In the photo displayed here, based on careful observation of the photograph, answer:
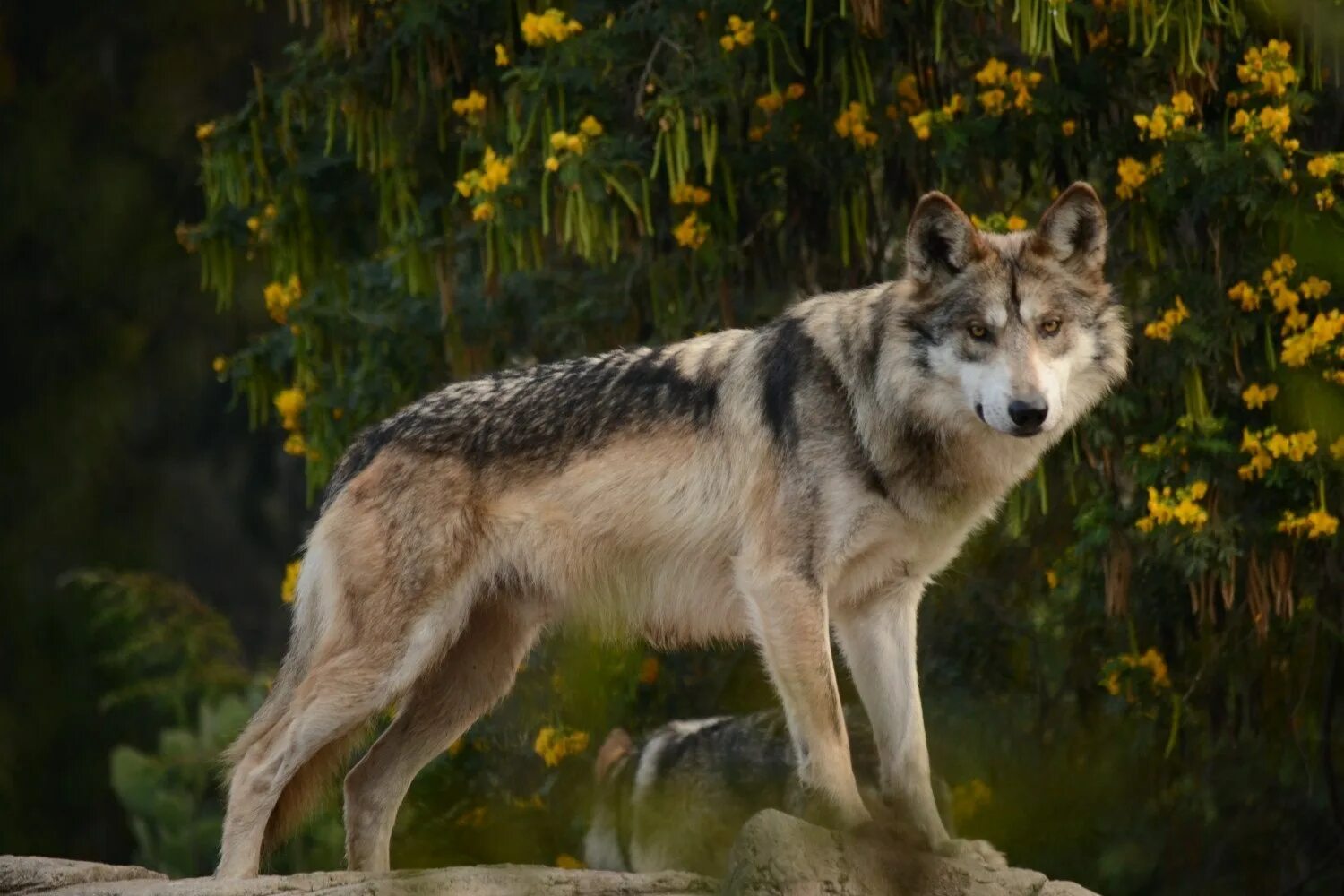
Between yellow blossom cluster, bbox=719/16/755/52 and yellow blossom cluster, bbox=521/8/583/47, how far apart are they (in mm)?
582

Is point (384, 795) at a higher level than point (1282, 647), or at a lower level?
higher

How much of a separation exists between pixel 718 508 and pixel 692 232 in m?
2.32

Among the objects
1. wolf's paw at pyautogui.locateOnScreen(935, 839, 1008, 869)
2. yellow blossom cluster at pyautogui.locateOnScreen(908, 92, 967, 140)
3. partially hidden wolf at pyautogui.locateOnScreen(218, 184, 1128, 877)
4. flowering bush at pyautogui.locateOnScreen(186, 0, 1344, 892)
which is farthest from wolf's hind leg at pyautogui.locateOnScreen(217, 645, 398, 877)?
yellow blossom cluster at pyautogui.locateOnScreen(908, 92, 967, 140)

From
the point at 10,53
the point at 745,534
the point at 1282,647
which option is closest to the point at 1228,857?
the point at 1282,647

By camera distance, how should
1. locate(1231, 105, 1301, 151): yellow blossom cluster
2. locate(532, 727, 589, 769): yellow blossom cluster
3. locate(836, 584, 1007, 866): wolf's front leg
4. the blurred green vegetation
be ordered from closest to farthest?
locate(836, 584, 1007, 866): wolf's front leg
locate(1231, 105, 1301, 151): yellow blossom cluster
the blurred green vegetation
locate(532, 727, 589, 769): yellow blossom cluster

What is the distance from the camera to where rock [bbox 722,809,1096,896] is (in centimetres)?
413

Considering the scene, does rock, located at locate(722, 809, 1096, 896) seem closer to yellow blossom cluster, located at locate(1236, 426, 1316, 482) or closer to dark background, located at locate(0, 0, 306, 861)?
dark background, located at locate(0, 0, 306, 861)

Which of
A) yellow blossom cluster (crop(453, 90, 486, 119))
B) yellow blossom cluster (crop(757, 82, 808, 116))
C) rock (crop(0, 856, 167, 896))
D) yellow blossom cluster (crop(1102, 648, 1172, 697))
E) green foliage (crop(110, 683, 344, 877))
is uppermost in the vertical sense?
yellow blossom cluster (crop(453, 90, 486, 119))

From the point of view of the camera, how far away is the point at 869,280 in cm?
789

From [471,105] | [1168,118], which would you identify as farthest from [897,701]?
[471,105]

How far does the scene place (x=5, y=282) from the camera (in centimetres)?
872

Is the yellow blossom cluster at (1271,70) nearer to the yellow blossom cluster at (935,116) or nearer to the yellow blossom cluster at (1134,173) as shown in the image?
the yellow blossom cluster at (1134,173)

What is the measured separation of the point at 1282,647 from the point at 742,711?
2244 millimetres

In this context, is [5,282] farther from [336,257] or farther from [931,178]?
[931,178]
